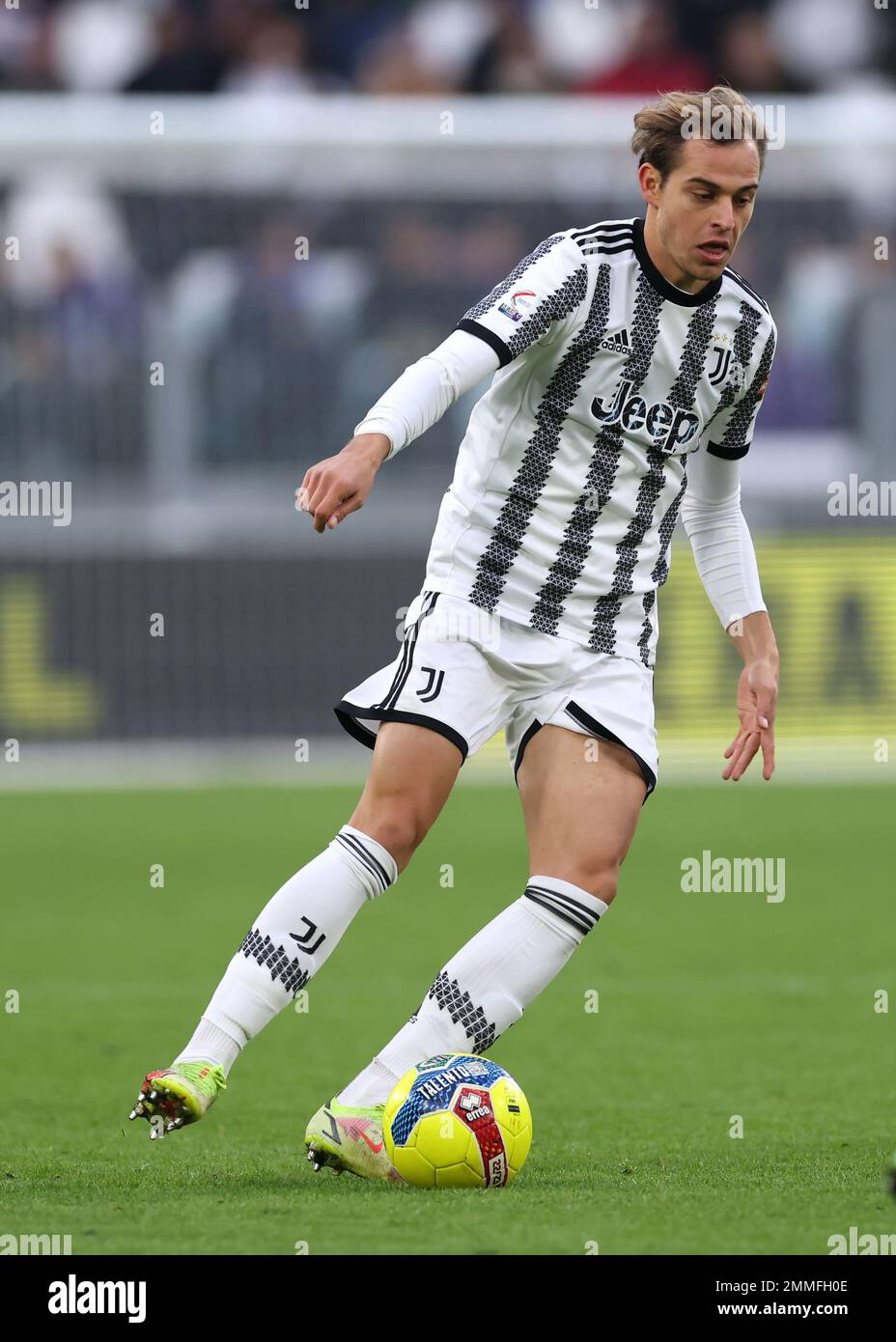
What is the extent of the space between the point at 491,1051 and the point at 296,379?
8521 mm

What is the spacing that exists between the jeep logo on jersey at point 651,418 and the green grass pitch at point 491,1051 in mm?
1497

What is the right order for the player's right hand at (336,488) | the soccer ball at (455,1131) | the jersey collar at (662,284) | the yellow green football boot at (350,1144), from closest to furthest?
the player's right hand at (336,488) → the soccer ball at (455,1131) → the yellow green football boot at (350,1144) → the jersey collar at (662,284)

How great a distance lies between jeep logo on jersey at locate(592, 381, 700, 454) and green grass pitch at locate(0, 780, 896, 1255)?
1497 millimetres

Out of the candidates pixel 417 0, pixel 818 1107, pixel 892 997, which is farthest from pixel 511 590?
pixel 417 0

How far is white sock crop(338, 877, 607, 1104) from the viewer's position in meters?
4.17

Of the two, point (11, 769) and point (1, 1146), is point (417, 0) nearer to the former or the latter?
point (11, 769)

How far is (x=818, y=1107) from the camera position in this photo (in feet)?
16.3

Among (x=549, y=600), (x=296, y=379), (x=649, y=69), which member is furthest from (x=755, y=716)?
(x=649, y=69)

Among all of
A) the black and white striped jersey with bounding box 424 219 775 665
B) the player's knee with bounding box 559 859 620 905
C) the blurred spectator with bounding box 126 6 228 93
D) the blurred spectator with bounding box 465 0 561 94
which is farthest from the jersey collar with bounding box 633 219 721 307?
A: the blurred spectator with bounding box 465 0 561 94

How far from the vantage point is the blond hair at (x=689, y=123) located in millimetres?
4141

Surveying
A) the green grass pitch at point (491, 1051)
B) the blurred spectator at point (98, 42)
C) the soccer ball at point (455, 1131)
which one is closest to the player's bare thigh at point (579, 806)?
the soccer ball at point (455, 1131)

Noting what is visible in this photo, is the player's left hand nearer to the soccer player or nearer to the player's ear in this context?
the soccer player

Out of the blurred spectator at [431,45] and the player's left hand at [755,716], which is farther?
the blurred spectator at [431,45]

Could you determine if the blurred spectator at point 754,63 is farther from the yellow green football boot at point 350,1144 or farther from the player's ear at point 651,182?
the yellow green football boot at point 350,1144
